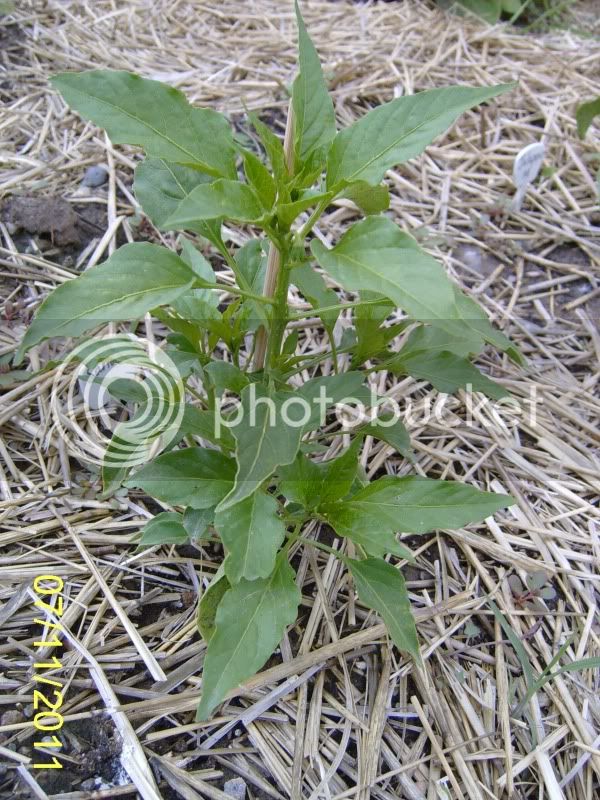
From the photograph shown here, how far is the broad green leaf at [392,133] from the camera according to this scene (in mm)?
1033

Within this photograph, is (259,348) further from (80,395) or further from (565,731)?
(565,731)

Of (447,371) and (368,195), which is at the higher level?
(368,195)

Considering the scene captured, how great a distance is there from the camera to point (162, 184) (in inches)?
Result: 48.6

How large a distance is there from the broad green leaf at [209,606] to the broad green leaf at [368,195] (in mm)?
654

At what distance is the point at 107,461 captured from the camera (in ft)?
4.07

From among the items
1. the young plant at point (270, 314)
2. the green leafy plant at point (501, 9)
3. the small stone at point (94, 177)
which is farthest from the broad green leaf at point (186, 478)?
the green leafy plant at point (501, 9)

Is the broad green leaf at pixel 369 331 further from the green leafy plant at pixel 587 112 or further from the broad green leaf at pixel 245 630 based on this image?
the green leafy plant at pixel 587 112

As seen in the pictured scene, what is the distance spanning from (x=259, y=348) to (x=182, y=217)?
508mm

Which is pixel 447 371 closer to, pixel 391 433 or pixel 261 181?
pixel 391 433

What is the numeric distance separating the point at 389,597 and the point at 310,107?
83 cm

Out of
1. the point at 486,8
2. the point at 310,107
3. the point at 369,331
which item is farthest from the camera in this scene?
the point at 486,8

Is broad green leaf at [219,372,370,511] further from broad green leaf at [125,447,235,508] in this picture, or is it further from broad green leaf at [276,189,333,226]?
broad green leaf at [276,189,333,226]

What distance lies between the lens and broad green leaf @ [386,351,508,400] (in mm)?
1350

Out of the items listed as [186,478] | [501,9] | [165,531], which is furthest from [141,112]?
[501,9]
